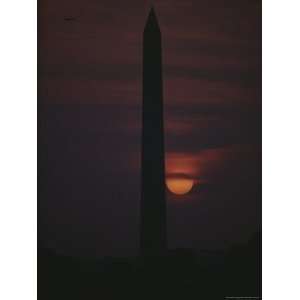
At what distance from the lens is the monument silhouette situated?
489 centimetres

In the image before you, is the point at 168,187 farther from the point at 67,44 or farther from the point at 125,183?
the point at 67,44

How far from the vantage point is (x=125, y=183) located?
4918 mm

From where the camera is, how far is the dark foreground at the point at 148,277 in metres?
4.86

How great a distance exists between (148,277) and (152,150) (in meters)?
0.81

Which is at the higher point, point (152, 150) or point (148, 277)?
point (152, 150)

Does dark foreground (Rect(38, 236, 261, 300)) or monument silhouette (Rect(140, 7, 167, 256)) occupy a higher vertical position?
monument silhouette (Rect(140, 7, 167, 256))

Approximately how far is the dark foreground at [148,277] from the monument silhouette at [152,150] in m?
0.13

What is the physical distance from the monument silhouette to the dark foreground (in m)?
0.13

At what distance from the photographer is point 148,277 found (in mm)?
4867

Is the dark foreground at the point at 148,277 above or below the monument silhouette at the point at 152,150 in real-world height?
below

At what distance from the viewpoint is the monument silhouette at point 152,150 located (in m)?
4.89

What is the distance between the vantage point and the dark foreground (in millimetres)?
4863
